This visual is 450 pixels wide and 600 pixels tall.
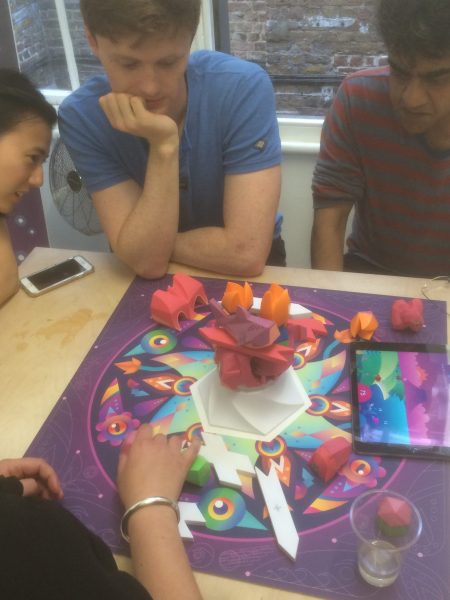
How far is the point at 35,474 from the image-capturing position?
35.0 inches

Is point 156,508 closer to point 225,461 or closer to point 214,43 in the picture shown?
point 225,461

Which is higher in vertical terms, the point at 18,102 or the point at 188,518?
the point at 18,102

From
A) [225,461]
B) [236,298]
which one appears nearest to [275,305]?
[236,298]

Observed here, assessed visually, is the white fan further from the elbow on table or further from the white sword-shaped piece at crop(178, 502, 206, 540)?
the white sword-shaped piece at crop(178, 502, 206, 540)

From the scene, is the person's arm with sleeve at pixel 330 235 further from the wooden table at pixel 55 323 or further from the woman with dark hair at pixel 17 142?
the woman with dark hair at pixel 17 142

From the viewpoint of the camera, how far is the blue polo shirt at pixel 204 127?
1380 mm

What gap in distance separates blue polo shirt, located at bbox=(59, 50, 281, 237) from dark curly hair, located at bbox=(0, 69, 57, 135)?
8 cm

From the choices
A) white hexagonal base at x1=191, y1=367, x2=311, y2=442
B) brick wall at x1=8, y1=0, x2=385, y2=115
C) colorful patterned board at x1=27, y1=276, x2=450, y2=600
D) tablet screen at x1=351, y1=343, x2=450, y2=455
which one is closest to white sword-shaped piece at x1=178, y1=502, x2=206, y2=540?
colorful patterned board at x1=27, y1=276, x2=450, y2=600

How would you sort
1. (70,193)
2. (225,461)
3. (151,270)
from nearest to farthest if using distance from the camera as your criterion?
(225,461) < (151,270) < (70,193)

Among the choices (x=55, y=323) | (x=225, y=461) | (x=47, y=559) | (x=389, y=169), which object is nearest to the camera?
(x=47, y=559)

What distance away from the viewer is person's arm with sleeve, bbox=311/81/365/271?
1.54 m

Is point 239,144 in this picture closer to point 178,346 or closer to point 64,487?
point 178,346

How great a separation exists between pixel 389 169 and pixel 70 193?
105 centimetres

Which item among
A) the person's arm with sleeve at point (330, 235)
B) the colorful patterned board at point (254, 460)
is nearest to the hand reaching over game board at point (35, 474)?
the colorful patterned board at point (254, 460)
